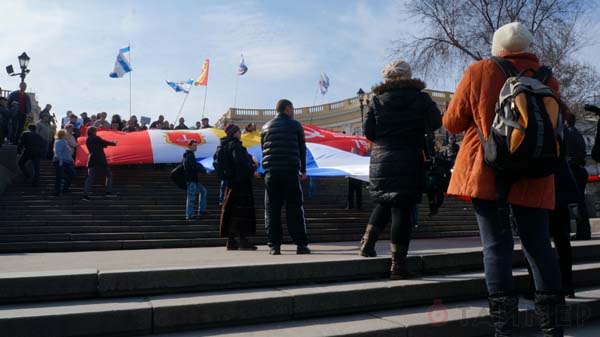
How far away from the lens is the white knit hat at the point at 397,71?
4480 millimetres

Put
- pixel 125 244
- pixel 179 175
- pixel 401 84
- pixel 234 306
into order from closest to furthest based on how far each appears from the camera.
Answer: pixel 234 306
pixel 401 84
pixel 125 244
pixel 179 175

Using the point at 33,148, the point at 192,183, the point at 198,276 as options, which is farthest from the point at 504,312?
the point at 33,148

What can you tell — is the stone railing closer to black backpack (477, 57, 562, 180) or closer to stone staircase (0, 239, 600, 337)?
stone staircase (0, 239, 600, 337)

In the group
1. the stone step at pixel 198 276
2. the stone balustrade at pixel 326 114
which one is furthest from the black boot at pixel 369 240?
the stone balustrade at pixel 326 114

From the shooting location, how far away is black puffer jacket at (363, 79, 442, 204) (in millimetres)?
4352

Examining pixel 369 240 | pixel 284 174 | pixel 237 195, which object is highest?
pixel 284 174

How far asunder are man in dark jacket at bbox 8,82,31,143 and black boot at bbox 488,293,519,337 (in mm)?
14418

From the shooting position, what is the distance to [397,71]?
4.48 m

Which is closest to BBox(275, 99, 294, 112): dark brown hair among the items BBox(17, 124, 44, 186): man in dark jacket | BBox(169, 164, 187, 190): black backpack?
BBox(169, 164, 187, 190): black backpack

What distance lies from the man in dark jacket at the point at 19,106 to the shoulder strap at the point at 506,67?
14225 mm

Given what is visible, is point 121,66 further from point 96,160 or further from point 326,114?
point 326,114

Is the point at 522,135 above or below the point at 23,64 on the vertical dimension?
below

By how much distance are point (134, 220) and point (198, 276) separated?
655 centimetres

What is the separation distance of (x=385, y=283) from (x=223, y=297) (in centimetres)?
133
